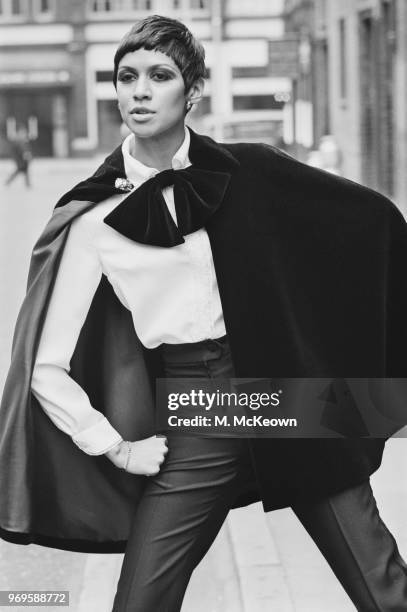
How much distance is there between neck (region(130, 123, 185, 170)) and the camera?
8.68ft

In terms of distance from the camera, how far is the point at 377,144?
72.5 ft

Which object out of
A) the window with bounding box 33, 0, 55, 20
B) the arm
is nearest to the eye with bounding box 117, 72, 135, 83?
the arm

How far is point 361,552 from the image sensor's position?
2654 mm

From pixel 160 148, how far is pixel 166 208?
138 millimetres

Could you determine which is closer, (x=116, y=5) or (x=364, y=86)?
(x=364, y=86)

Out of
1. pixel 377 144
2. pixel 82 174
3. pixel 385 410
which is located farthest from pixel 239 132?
pixel 385 410

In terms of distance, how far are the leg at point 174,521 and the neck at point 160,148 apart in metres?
0.56

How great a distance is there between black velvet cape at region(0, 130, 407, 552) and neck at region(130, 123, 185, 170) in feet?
0.14

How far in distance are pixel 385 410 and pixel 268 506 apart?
338 millimetres

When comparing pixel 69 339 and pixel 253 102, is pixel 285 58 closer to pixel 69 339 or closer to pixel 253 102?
pixel 69 339

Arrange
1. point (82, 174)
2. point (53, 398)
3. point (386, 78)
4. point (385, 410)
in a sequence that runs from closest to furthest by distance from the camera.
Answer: point (53, 398)
point (385, 410)
point (386, 78)
point (82, 174)

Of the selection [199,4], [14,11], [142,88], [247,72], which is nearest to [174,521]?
[142,88]

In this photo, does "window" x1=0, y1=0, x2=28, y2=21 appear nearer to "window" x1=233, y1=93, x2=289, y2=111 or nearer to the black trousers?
"window" x1=233, y1=93, x2=289, y2=111

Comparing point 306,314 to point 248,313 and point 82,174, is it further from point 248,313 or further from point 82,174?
point 82,174
